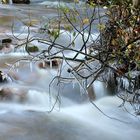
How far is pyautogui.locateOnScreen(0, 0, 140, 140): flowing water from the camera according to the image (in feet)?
17.4

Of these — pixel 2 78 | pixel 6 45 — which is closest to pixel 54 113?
pixel 2 78

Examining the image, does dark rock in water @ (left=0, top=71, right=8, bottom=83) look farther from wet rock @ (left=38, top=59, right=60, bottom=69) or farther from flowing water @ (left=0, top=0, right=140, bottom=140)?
wet rock @ (left=38, top=59, right=60, bottom=69)

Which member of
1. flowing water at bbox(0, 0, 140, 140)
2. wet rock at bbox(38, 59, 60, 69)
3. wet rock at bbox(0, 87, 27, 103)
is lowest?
flowing water at bbox(0, 0, 140, 140)

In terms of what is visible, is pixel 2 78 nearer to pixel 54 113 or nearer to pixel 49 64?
pixel 49 64

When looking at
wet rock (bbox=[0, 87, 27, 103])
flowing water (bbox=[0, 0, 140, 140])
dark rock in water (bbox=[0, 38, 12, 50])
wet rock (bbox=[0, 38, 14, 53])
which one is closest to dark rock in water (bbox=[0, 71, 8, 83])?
flowing water (bbox=[0, 0, 140, 140])

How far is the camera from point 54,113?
19.3 feet

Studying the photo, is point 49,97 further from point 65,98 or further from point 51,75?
point 51,75

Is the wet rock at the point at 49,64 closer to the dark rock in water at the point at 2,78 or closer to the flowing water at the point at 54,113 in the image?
the flowing water at the point at 54,113

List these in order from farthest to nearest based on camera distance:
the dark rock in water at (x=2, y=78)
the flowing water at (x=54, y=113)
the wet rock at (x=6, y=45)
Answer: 1. the wet rock at (x=6, y=45)
2. the dark rock in water at (x=2, y=78)
3. the flowing water at (x=54, y=113)

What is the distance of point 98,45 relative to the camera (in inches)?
211

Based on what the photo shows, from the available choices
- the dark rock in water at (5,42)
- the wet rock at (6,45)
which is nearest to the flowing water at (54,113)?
the wet rock at (6,45)

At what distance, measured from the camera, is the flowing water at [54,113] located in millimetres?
5301

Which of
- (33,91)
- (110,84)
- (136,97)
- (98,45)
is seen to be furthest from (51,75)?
(136,97)

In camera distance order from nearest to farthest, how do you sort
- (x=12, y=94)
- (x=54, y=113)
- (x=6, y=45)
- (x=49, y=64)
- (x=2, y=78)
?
(x=54, y=113)
(x=12, y=94)
(x=2, y=78)
(x=49, y=64)
(x=6, y=45)
